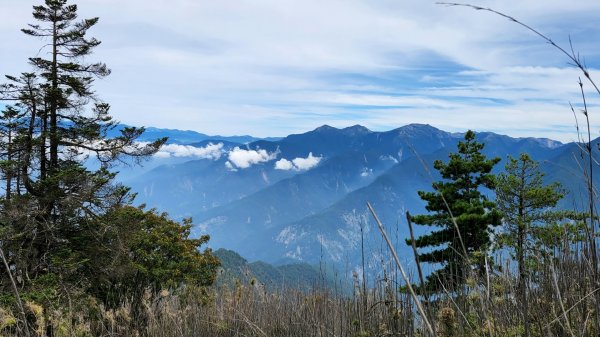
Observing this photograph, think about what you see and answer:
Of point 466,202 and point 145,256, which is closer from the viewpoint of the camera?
point 466,202

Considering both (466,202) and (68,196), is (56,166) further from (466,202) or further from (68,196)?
(466,202)

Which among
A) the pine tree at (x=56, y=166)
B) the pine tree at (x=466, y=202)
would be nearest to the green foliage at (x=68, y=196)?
the pine tree at (x=56, y=166)

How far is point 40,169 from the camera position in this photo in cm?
2800

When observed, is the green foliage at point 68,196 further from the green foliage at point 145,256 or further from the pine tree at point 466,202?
the pine tree at point 466,202

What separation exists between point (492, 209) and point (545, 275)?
2915cm

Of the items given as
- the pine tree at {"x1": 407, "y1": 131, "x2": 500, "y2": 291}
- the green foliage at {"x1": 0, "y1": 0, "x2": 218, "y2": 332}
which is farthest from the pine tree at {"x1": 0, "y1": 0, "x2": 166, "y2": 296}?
the pine tree at {"x1": 407, "y1": 131, "x2": 500, "y2": 291}

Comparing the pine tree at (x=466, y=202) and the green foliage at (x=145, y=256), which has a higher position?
the pine tree at (x=466, y=202)

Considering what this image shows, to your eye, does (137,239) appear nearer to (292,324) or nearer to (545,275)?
(292,324)

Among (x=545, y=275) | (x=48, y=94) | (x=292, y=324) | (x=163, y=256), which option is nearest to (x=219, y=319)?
(x=292, y=324)

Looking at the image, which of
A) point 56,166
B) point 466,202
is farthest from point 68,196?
point 466,202

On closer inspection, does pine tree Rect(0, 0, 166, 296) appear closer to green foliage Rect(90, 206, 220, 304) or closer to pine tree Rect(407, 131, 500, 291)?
green foliage Rect(90, 206, 220, 304)

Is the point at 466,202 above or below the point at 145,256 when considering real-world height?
above

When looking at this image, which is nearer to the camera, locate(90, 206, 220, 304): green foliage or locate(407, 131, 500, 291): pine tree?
locate(90, 206, 220, 304): green foliage

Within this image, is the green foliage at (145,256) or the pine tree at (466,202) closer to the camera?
the green foliage at (145,256)
